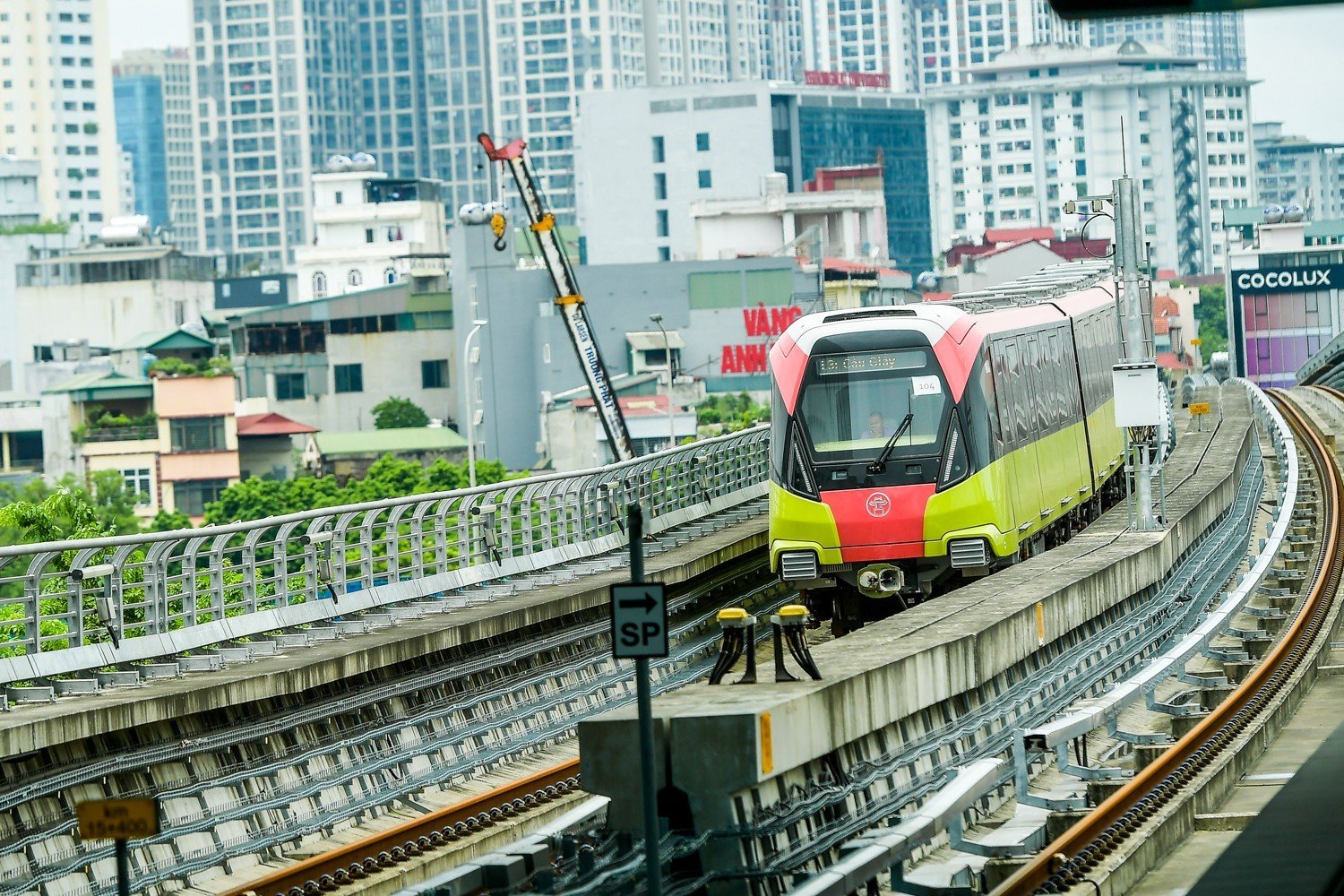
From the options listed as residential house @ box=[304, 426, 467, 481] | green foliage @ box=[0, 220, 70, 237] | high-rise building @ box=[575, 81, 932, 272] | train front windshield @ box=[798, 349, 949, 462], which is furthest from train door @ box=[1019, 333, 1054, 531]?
green foliage @ box=[0, 220, 70, 237]

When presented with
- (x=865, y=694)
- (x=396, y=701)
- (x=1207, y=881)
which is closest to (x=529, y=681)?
(x=396, y=701)

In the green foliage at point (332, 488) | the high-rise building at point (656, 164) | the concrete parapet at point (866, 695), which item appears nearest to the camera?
the concrete parapet at point (866, 695)

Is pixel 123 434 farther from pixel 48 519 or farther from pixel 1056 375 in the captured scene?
pixel 1056 375

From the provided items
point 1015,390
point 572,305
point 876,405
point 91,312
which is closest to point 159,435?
point 572,305

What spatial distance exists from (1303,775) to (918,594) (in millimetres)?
10616

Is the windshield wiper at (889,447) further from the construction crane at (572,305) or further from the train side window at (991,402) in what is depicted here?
the construction crane at (572,305)

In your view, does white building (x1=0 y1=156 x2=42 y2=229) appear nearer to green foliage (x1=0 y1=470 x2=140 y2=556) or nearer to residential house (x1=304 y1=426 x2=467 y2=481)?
residential house (x1=304 y1=426 x2=467 y2=481)

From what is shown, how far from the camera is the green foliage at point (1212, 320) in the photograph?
160 meters

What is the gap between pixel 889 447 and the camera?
21.5 metres

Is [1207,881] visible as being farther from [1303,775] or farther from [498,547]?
[498,547]

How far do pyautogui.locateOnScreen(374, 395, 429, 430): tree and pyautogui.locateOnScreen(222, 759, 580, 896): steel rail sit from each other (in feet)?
319

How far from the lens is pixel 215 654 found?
57.1 ft

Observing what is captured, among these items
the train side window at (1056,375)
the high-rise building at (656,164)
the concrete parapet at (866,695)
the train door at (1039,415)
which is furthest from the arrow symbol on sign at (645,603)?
the high-rise building at (656,164)

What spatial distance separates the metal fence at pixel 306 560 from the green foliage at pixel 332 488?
58560 mm
